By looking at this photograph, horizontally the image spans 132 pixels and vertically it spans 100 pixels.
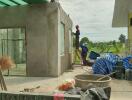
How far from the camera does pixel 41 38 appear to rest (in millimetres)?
16297

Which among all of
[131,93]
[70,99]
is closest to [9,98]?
[70,99]

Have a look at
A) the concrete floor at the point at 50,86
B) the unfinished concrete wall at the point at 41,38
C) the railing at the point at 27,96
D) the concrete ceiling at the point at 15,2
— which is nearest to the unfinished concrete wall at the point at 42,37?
the unfinished concrete wall at the point at 41,38

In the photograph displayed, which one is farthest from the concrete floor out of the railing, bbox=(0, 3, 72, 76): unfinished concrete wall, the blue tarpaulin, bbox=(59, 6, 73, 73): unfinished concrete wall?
the railing

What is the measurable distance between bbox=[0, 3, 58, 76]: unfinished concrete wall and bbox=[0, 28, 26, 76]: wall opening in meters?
0.38

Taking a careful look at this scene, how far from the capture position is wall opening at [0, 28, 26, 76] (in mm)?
16656

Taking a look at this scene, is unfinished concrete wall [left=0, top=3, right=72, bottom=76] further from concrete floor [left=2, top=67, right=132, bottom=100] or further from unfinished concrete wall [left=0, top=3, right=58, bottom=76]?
concrete floor [left=2, top=67, right=132, bottom=100]

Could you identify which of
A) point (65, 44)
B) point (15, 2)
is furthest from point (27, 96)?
point (65, 44)

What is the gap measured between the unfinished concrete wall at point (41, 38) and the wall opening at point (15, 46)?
378mm

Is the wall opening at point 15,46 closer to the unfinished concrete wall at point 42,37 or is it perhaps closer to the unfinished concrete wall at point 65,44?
the unfinished concrete wall at point 42,37

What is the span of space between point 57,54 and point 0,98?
399 inches

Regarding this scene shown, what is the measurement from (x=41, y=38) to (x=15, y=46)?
60.1 inches

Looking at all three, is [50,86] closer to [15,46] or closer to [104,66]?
[104,66]

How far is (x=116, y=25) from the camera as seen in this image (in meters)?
37.6

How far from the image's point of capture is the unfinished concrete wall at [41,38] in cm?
1612
